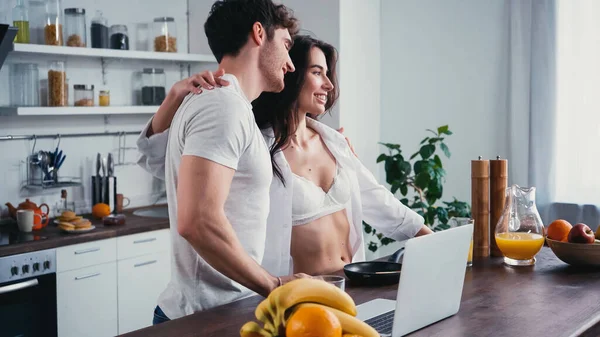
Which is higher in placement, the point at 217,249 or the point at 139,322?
the point at 217,249

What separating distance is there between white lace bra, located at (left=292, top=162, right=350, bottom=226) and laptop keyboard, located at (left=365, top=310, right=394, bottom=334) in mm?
738

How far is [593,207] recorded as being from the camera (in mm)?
4012

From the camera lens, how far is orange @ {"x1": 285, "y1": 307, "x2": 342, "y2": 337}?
1.17m

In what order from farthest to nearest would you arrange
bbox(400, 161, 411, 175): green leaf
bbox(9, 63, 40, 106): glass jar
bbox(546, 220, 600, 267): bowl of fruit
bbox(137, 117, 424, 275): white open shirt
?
bbox(400, 161, 411, 175): green leaf < bbox(9, 63, 40, 106): glass jar < bbox(137, 117, 424, 275): white open shirt < bbox(546, 220, 600, 267): bowl of fruit

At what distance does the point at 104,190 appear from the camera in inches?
161

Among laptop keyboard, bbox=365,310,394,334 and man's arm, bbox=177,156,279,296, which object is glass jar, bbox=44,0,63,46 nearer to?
man's arm, bbox=177,156,279,296

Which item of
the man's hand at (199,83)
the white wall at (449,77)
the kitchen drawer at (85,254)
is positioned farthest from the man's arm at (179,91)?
the white wall at (449,77)

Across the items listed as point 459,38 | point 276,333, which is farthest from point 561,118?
point 276,333

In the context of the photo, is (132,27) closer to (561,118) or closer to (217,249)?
(561,118)

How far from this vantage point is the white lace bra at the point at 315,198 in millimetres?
2398

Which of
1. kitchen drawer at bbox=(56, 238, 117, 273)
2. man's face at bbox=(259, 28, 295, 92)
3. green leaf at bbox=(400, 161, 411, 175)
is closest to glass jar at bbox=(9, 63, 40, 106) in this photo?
kitchen drawer at bbox=(56, 238, 117, 273)

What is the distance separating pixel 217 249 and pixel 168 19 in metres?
3.02

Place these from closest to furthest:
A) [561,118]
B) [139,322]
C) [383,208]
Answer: [383,208]
[139,322]
[561,118]

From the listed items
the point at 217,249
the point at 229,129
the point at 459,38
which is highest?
the point at 459,38
